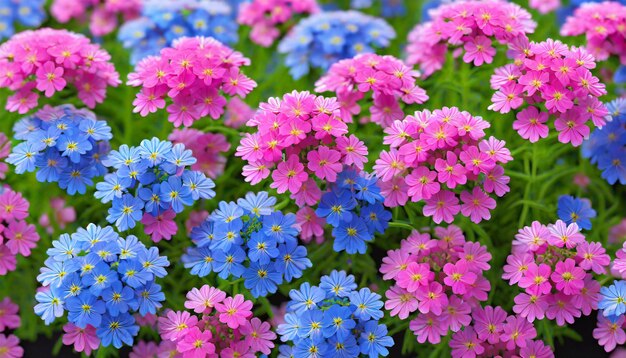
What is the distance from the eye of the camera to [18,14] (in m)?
2.39

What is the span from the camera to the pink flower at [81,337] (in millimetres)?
1490

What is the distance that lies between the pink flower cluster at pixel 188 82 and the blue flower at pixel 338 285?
0.42 meters

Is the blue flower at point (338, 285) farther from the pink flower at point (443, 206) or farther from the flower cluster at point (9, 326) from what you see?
the flower cluster at point (9, 326)

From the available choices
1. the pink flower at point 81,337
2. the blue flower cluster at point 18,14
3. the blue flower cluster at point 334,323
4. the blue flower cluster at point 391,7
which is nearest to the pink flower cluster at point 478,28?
the blue flower cluster at point 334,323

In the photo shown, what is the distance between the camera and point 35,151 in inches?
62.5

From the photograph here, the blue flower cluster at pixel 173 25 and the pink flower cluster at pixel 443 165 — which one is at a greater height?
the blue flower cluster at pixel 173 25

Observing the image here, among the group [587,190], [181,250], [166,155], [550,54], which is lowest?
[181,250]

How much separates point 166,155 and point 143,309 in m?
0.29

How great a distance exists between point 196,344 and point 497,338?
0.57 m

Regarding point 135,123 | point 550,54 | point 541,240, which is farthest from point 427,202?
point 135,123

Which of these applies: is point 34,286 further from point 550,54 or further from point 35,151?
point 550,54

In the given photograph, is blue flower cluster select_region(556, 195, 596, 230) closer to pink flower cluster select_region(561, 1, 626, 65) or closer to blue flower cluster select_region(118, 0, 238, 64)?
pink flower cluster select_region(561, 1, 626, 65)

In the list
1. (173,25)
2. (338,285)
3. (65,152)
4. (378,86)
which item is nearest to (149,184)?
(65,152)

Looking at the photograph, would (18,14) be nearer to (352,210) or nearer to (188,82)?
(188,82)
